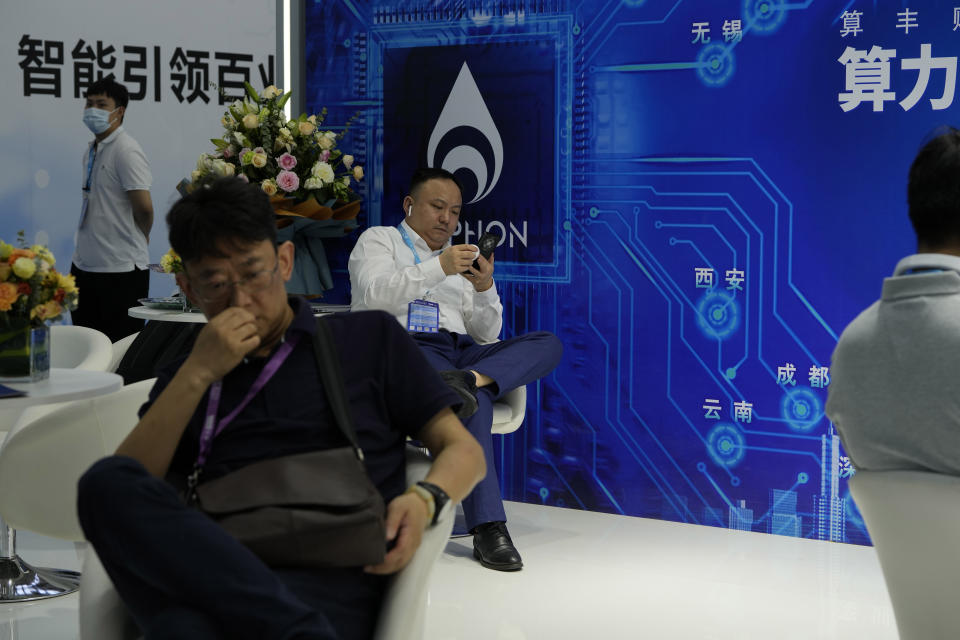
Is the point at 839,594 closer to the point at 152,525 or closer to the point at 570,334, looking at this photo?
the point at 570,334

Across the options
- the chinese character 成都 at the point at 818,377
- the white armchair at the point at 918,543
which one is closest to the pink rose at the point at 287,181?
the chinese character 成都 at the point at 818,377

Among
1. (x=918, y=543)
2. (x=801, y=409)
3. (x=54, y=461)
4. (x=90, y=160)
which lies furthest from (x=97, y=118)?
(x=918, y=543)

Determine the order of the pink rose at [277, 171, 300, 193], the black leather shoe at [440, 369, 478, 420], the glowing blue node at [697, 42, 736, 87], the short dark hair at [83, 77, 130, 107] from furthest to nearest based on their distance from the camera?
the short dark hair at [83, 77, 130, 107]
the pink rose at [277, 171, 300, 193]
the glowing blue node at [697, 42, 736, 87]
the black leather shoe at [440, 369, 478, 420]

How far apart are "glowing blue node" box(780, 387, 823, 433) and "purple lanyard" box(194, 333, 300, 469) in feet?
8.64

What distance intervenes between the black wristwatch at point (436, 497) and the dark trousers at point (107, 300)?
398 centimetres

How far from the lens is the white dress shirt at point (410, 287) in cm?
430

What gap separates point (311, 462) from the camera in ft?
6.60

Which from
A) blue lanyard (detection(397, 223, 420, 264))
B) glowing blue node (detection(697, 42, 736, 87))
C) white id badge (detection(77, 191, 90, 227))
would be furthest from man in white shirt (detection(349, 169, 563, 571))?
white id badge (detection(77, 191, 90, 227))

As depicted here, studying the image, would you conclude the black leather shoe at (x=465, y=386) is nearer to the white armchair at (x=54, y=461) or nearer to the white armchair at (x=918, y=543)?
the white armchair at (x=54, y=461)

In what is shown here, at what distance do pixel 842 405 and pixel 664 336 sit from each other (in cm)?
247

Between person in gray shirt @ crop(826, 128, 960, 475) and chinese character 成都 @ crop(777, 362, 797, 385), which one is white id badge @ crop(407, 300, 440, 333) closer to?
chinese character 成都 @ crop(777, 362, 797, 385)

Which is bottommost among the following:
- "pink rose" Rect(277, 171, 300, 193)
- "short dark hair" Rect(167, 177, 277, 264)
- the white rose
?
"short dark hair" Rect(167, 177, 277, 264)

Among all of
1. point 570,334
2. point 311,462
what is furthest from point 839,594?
point 311,462

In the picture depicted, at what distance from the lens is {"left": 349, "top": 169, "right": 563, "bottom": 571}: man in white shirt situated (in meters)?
4.09
